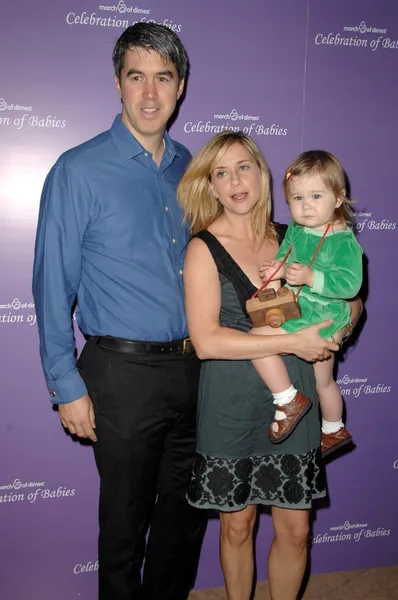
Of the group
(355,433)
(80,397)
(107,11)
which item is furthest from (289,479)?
(107,11)

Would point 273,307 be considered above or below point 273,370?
above

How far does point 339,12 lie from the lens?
2898 mm

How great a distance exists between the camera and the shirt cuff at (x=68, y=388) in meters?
2.17

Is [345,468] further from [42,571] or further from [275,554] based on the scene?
[42,571]

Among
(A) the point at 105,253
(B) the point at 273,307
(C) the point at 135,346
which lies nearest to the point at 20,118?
(A) the point at 105,253

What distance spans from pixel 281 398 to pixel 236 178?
82 centimetres

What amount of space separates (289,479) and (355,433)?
1.15 meters

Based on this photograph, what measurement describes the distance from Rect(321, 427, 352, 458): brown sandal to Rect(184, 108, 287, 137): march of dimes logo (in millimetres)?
1437

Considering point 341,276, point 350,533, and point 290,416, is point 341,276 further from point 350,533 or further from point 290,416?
point 350,533

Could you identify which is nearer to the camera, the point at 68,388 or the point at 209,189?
the point at 68,388

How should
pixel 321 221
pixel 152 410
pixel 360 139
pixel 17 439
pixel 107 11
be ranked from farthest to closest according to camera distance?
pixel 360 139
pixel 17 439
pixel 107 11
pixel 152 410
pixel 321 221

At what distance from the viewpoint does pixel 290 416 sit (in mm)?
2086

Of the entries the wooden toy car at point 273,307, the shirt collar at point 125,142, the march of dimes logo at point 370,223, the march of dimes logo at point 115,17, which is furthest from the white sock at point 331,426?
the march of dimes logo at point 115,17

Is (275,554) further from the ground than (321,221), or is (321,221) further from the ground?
(321,221)
